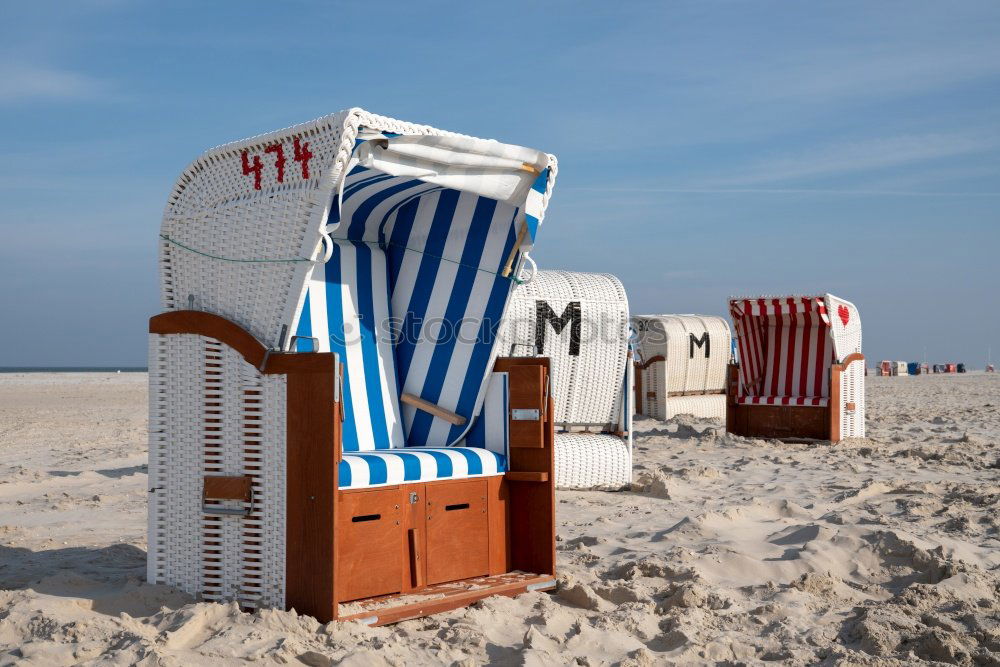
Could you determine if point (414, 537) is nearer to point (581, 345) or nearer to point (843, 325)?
point (581, 345)

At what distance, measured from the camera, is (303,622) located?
3.65 m

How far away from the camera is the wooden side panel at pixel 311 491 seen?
12.2 feet

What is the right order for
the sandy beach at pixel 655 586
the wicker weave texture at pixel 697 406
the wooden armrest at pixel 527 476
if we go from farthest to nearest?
1. the wicker weave texture at pixel 697 406
2. the wooden armrest at pixel 527 476
3. the sandy beach at pixel 655 586

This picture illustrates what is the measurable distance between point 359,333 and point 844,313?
8157 mm

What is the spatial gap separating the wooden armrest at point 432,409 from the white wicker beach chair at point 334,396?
0.7 inches

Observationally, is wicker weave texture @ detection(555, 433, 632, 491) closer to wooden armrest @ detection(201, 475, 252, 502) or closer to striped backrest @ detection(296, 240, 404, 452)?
striped backrest @ detection(296, 240, 404, 452)

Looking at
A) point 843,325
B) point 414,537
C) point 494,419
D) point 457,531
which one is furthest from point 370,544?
point 843,325

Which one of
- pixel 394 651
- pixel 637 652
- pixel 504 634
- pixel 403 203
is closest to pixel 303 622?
pixel 394 651

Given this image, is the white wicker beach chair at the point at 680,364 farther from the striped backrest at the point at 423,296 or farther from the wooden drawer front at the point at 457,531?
the wooden drawer front at the point at 457,531

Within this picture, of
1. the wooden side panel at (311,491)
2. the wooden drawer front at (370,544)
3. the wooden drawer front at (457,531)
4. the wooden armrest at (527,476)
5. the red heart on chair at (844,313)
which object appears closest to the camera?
the wooden side panel at (311,491)

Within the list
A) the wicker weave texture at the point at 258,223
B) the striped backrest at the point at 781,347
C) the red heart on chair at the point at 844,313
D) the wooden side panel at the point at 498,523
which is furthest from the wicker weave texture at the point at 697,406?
the wicker weave texture at the point at 258,223

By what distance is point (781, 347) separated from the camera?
12.2 meters

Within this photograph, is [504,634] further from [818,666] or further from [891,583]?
[891,583]

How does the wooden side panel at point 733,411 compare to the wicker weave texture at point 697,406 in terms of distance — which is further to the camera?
the wicker weave texture at point 697,406
